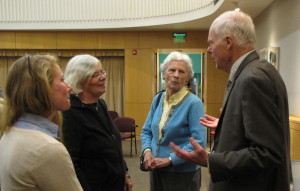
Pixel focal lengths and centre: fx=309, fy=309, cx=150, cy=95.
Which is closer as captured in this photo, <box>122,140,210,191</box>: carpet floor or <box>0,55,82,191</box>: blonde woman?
<box>0,55,82,191</box>: blonde woman

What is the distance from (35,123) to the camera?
1.17 m

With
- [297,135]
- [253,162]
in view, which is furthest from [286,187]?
[297,135]

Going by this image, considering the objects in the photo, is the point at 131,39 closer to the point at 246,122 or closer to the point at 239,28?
the point at 239,28

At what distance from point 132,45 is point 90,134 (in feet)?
24.3

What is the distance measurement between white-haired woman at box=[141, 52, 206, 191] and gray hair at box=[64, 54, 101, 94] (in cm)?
70

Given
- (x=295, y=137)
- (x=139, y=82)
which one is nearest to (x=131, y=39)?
(x=139, y=82)

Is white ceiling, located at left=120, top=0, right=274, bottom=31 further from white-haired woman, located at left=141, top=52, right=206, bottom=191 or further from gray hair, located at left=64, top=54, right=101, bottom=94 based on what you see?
gray hair, located at left=64, top=54, right=101, bottom=94

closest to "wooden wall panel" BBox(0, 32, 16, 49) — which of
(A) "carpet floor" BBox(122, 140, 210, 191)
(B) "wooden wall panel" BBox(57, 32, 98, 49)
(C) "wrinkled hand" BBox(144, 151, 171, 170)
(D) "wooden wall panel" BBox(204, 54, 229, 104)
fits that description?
(B) "wooden wall panel" BBox(57, 32, 98, 49)

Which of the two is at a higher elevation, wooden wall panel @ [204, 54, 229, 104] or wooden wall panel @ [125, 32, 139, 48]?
wooden wall panel @ [125, 32, 139, 48]

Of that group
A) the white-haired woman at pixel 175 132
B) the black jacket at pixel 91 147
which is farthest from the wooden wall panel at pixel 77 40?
the black jacket at pixel 91 147

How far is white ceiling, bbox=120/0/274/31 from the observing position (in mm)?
5850

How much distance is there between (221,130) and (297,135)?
328cm

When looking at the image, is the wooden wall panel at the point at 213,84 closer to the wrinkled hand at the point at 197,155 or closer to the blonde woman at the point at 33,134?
the wrinkled hand at the point at 197,155

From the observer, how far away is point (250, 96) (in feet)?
4.22
